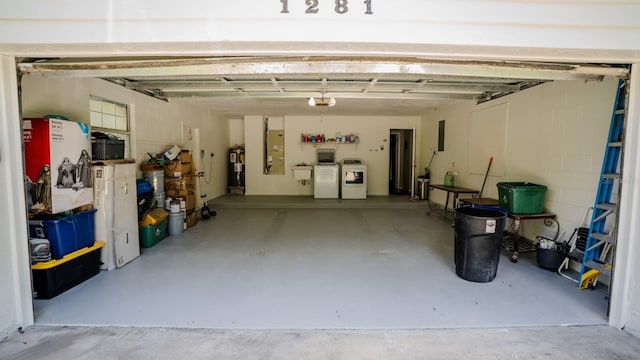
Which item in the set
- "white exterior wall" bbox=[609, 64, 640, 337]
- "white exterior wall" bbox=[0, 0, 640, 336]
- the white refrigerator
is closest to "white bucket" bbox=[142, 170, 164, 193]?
the white refrigerator

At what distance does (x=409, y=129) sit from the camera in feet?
28.3

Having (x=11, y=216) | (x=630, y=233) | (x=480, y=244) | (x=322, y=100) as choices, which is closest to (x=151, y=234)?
(x=11, y=216)

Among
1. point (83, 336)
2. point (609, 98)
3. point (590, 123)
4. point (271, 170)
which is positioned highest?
point (609, 98)

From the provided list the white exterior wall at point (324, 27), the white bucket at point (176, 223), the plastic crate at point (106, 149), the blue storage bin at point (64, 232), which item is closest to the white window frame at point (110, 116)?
the plastic crate at point (106, 149)

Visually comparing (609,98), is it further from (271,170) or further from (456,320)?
(271,170)

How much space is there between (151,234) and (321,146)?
528 centimetres

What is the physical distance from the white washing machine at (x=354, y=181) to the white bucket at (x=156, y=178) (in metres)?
4.47

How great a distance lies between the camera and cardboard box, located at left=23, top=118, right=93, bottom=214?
2.72 metres

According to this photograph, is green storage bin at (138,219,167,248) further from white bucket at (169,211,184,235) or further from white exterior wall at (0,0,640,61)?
white exterior wall at (0,0,640,61)

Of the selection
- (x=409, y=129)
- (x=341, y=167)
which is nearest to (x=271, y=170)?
(x=341, y=167)

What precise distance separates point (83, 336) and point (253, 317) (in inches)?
49.3

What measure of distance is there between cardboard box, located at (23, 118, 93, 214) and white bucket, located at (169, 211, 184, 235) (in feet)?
6.05

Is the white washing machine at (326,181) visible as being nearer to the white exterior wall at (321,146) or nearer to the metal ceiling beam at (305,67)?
the white exterior wall at (321,146)

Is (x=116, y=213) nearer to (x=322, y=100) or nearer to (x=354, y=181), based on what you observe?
(x=322, y=100)
